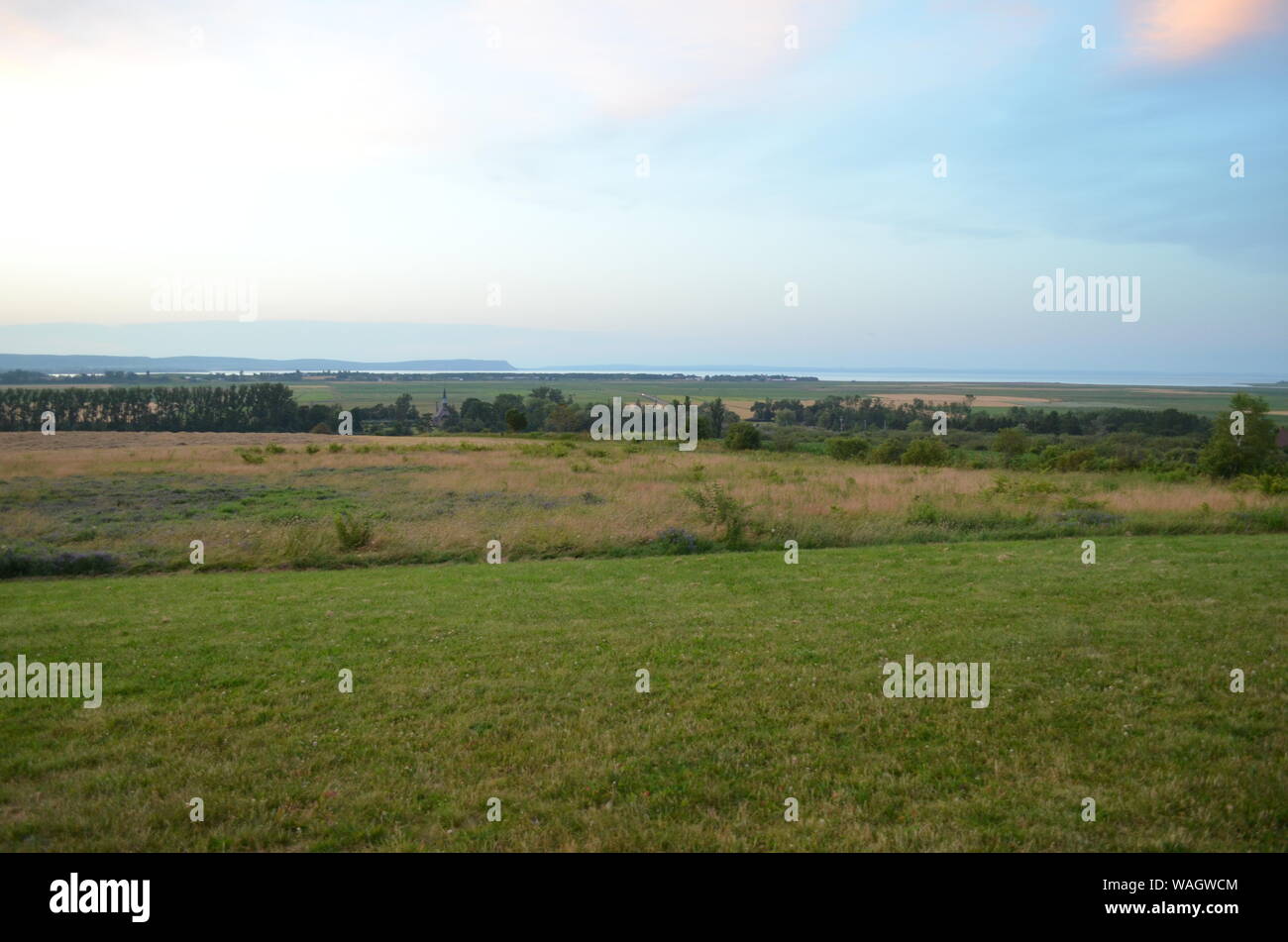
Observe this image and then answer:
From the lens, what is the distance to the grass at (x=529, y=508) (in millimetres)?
21172

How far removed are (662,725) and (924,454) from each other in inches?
1973

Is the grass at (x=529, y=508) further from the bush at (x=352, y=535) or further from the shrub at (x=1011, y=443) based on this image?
the shrub at (x=1011, y=443)

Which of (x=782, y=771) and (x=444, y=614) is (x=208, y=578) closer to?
(x=444, y=614)

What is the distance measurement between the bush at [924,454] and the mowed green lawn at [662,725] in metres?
40.6

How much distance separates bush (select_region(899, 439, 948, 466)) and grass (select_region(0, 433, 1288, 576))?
24.0 ft

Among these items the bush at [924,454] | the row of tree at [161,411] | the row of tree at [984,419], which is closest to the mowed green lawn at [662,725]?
the bush at [924,454]

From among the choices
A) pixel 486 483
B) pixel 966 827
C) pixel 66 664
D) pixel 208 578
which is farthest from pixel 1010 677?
pixel 486 483

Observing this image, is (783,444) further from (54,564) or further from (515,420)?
(54,564)

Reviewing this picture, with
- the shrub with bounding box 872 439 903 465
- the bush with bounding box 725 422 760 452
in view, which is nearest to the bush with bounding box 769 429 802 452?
the bush with bounding box 725 422 760 452

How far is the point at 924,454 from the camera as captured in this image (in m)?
53.2

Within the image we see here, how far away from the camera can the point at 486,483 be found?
1469 inches

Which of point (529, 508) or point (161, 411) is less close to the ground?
point (161, 411)

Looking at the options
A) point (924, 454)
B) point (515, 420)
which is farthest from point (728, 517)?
point (515, 420)
